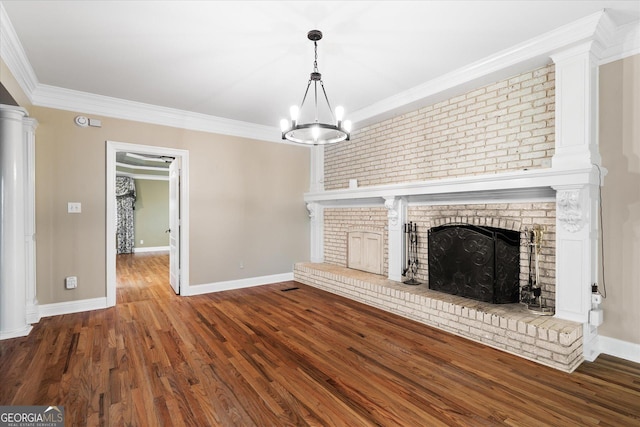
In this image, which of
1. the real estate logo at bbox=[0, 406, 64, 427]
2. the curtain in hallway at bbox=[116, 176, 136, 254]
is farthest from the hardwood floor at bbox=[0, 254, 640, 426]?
the curtain in hallway at bbox=[116, 176, 136, 254]

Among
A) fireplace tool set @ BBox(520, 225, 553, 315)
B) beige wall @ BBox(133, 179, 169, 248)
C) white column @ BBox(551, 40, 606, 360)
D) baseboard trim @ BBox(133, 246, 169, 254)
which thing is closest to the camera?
white column @ BBox(551, 40, 606, 360)

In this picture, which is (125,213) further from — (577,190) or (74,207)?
(577,190)

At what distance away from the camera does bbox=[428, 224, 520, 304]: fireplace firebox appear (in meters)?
3.20

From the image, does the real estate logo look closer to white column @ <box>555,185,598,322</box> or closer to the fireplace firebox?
the fireplace firebox

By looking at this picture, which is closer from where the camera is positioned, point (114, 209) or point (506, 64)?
point (506, 64)

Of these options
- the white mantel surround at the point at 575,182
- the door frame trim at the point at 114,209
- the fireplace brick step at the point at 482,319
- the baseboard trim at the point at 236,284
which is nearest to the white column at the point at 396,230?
the fireplace brick step at the point at 482,319

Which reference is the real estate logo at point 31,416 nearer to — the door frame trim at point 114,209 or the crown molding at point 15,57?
the door frame trim at point 114,209

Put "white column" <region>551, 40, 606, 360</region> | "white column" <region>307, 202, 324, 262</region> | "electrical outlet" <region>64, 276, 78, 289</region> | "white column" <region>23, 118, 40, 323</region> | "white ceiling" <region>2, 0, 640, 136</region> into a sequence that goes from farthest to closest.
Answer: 1. "white column" <region>307, 202, 324, 262</region>
2. "electrical outlet" <region>64, 276, 78, 289</region>
3. "white column" <region>23, 118, 40, 323</region>
4. "white column" <region>551, 40, 606, 360</region>
5. "white ceiling" <region>2, 0, 640, 136</region>

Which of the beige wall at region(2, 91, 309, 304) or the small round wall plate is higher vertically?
the small round wall plate

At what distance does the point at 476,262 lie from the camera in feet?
11.1

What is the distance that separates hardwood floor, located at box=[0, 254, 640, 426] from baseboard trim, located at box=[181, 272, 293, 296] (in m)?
1.16

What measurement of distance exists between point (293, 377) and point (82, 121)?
13.5 ft

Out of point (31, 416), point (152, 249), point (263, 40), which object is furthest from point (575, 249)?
point (152, 249)

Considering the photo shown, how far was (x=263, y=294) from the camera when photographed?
4.82 m
